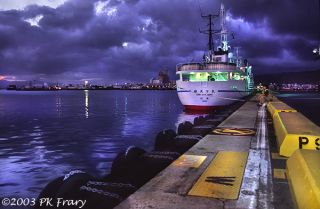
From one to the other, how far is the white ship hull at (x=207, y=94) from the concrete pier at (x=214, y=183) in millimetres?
35566

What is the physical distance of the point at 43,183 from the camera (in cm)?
1338

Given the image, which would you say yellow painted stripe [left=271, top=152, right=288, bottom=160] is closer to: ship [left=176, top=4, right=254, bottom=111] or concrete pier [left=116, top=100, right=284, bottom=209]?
concrete pier [left=116, top=100, right=284, bottom=209]

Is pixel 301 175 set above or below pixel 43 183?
above

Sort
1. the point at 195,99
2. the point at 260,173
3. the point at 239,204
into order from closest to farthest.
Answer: the point at 239,204
the point at 260,173
the point at 195,99

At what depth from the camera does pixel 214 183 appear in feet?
23.4

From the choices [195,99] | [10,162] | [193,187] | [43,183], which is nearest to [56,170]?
[43,183]

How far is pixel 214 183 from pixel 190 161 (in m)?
2.10

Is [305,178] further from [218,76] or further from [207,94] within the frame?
[218,76]

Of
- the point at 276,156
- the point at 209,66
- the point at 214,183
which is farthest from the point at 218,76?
the point at 214,183

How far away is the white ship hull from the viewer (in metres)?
46.3

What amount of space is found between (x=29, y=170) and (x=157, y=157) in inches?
331

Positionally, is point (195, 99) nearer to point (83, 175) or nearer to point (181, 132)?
point (181, 132)

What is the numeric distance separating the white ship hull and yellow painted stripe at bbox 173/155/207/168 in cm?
3716

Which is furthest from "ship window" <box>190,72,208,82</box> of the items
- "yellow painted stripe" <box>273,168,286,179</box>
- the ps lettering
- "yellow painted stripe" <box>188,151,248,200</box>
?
"yellow painted stripe" <box>273,168,286,179</box>
